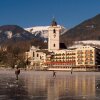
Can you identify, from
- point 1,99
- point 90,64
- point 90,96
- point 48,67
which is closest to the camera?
point 1,99

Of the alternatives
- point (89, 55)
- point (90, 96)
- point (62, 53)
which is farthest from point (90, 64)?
point (90, 96)

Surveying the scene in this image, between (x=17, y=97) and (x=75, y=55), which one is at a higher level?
(x=75, y=55)

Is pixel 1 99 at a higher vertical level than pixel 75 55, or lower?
lower

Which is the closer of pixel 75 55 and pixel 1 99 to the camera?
pixel 1 99

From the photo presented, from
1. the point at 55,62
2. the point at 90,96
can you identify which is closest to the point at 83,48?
the point at 55,62

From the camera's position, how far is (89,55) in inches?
7008

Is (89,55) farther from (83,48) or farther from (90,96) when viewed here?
(90,96)

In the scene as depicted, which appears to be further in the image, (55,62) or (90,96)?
(55,62)

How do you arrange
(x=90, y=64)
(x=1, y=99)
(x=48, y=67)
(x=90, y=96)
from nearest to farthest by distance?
1. (x=1, y=99)
2. (x=90, y=96)
3. (x=90, y=64)
4. (x=48, y=67)

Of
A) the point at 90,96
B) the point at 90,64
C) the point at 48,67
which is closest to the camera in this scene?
the point at 90,96

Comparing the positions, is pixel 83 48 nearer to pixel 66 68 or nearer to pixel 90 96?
pixel 66 68

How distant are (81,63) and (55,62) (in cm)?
1628

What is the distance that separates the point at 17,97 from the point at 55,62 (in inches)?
6592

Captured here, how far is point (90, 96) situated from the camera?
23.8 metres
